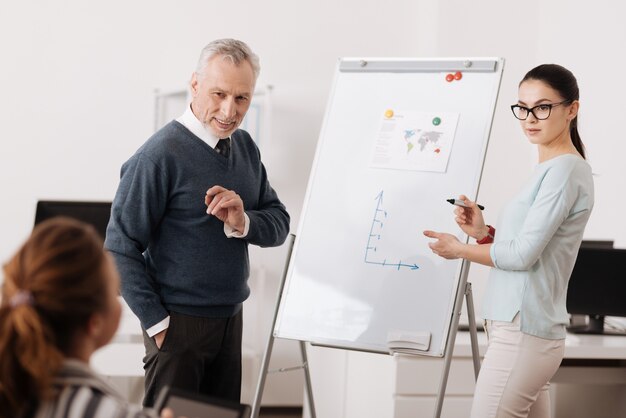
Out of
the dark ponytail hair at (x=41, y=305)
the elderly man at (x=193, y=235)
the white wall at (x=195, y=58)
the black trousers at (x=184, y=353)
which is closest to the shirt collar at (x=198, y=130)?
the elderly man at (x=193, y=235)

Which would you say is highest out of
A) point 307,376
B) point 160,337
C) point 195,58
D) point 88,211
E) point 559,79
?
point 195,58

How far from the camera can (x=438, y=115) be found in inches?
106

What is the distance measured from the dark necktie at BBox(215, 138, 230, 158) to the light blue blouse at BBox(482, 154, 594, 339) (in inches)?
29.9

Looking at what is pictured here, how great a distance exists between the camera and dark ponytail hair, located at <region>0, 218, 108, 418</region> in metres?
1.20

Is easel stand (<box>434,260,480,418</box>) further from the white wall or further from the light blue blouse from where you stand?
the white wall

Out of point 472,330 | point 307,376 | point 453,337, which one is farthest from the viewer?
point 307,376

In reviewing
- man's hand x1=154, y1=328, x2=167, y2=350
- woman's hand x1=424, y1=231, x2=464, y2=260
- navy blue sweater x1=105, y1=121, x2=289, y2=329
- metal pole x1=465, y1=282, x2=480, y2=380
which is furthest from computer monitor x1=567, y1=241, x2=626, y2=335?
man's hand x1=154, y1=328, x2=167, y2=350

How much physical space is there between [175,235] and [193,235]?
0.15ft

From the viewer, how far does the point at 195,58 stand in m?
4.51

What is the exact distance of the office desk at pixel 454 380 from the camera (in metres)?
3.04

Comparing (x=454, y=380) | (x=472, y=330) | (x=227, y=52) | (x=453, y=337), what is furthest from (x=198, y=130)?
(x=454, y=380)

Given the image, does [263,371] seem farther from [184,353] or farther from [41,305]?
[41,305]

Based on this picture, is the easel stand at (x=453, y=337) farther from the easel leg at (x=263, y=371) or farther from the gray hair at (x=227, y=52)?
the gray hair at (x=227, y=52)

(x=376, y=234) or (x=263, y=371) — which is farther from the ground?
(x=376, y=234)
